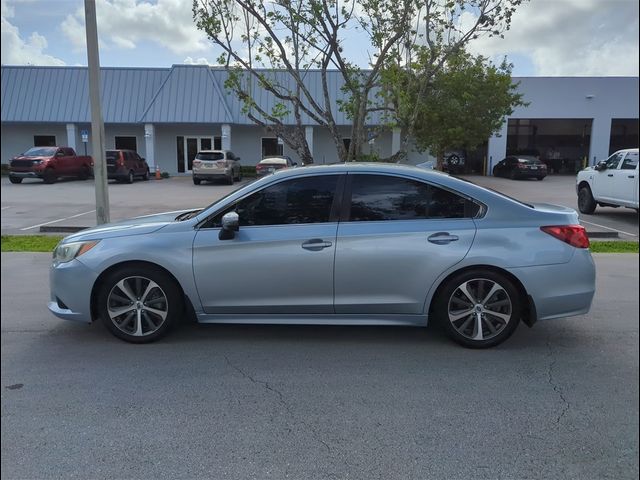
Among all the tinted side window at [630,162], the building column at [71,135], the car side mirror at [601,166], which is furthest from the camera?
the building column at [71,135]

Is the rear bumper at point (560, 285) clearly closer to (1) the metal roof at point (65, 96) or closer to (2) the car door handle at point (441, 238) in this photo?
(2) the car door handle at point (441, 238)

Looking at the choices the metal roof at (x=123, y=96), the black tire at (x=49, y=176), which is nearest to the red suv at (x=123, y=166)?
the black tire at (x=49, y=176)

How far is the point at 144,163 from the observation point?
2867 centimetres

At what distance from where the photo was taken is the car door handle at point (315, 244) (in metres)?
4.39

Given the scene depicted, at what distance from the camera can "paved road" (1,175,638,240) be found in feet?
42.1

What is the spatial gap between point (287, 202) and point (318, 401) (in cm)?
179

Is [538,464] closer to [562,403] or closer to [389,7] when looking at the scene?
[562,403]

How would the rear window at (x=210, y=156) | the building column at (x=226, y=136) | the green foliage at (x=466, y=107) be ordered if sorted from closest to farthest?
the green foliage at (x=466, y=107) < the rear window at (x=210, y=156) < the building column at (x=226, y=136)

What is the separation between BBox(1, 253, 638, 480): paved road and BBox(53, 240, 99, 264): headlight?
0.78 m

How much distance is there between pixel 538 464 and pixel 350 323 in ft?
6.47

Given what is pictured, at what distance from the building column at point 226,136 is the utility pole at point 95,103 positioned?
21105 millimetres

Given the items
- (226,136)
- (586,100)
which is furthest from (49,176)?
(586,100)

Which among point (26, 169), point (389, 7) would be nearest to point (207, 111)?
point (26, 169)

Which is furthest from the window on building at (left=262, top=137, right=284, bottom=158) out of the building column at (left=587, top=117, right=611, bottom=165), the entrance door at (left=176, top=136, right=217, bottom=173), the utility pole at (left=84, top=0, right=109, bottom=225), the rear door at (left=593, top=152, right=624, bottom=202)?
the utility pole at (left=84, top=0, right=109, bottom=225)
